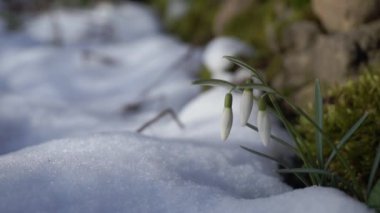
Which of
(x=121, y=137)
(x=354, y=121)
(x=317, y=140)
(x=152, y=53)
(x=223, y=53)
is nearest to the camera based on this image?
(x=317, y=140)

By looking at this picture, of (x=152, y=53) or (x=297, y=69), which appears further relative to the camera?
(x=152, y=53)

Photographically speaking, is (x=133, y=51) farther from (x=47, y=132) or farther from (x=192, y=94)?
(x=47, y=132)

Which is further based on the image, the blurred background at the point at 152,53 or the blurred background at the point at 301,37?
the blurred background at the point at 152,53

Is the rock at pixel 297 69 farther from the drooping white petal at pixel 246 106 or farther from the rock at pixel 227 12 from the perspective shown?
the drooping white petal at pixel 246 106

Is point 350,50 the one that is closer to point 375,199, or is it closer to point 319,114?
point 319,114

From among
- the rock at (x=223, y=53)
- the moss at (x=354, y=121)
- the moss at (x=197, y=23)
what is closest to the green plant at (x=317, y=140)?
the moss at (x=354, y=121)

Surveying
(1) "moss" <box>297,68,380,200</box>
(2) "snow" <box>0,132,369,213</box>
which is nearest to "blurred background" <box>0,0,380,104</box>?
(1) "moss" <box>297,68,380,200</box>

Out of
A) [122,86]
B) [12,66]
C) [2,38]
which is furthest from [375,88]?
[2,38]

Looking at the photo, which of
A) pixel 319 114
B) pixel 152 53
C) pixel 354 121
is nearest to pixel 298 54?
pixel 354 121

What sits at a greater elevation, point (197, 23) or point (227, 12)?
point (227, 12)
